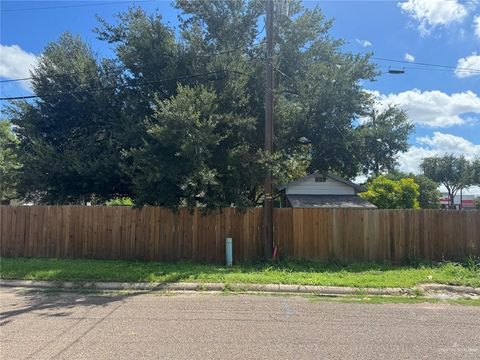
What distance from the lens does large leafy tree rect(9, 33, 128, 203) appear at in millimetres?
16047

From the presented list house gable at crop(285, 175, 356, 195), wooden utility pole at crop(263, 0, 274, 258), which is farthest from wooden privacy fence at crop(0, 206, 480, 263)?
house gable at crop(285, 175, 356, 195)

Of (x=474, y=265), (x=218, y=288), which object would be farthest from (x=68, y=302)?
(x=474, y=265)

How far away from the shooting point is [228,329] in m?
6.35

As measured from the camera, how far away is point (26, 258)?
1399 centimetres

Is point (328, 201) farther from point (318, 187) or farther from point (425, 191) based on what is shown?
point (425, 191)

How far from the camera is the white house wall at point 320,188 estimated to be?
22.9m

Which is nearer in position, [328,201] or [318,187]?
[328,201]

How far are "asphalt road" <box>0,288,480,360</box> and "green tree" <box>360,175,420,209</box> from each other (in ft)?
60.6

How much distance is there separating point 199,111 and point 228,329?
7.66 meters

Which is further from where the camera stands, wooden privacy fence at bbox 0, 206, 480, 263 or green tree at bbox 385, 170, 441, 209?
green tree at bbox 385, 170, 441, 209

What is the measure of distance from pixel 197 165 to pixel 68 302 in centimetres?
537

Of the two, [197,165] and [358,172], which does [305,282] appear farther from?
[358,172]

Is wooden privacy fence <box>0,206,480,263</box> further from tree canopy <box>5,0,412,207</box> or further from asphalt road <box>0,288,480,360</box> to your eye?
asphalt road <box>0,288,480,360</box>

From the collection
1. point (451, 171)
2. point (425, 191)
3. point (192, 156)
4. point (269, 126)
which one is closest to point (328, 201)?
point (269, 126)
